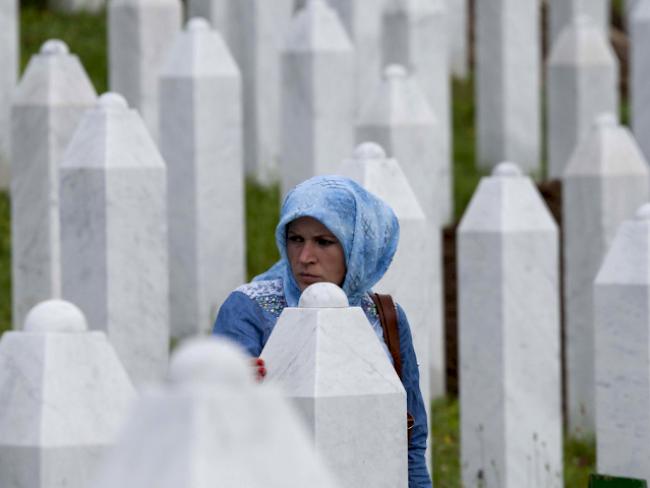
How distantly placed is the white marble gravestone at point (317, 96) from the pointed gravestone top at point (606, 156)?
1.10m

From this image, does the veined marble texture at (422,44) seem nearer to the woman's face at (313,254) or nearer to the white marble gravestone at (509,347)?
the white marble gravestone at (509,347)

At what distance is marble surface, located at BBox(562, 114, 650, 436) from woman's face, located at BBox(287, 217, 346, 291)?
3.84 metres

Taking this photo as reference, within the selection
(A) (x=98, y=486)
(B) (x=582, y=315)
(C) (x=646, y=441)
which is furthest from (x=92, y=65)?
(A) (x=98, y=486)

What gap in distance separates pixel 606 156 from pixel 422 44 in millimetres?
2419

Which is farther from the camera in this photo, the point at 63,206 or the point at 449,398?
the point at 449,398

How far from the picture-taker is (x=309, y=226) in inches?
188

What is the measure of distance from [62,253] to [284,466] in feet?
14.4

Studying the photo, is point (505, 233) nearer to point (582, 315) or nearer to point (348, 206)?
point (582, 315)

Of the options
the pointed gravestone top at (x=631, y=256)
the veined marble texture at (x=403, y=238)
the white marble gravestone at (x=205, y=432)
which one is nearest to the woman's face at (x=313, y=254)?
the veined marble texture at (x=403, y=238)

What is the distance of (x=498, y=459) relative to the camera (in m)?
7.34

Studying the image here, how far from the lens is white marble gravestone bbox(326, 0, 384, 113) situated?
10.9 m

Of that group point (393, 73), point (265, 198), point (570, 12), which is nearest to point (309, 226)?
point (393, 73)

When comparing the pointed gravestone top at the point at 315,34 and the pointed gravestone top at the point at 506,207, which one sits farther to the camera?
the pointed gravestone top at the point at 315,34

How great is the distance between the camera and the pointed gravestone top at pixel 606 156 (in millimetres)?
8672
